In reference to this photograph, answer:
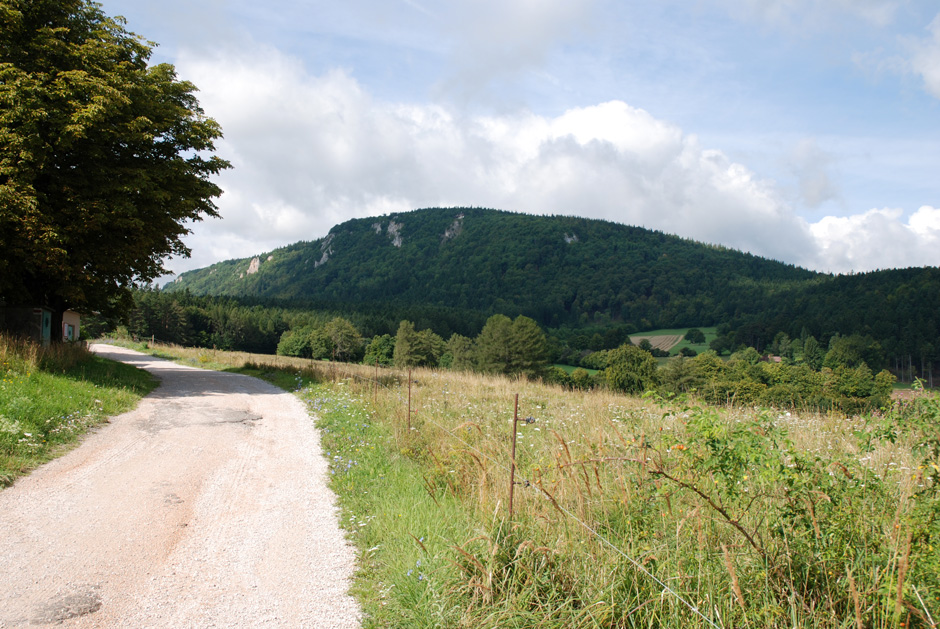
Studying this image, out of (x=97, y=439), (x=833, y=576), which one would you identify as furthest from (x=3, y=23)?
(x=833, y=576)

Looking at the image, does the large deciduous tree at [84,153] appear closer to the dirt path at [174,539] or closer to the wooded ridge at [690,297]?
the dirt path at [174,539]

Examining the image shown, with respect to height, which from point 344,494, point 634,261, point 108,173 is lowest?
point 344,494

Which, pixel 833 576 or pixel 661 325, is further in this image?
pixel 661 325

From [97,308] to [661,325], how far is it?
134890 mm

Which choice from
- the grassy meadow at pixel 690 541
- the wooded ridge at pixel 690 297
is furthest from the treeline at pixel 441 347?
the grassy meadow at pixel 690 541

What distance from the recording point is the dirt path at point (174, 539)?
3.89 m

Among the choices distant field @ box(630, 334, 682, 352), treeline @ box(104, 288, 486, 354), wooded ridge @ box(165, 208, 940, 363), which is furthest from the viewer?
distant field @ box(630, 334, 682, 352)

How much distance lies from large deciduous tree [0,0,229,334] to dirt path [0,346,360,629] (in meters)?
8.10

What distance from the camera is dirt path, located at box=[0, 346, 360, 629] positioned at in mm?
3893

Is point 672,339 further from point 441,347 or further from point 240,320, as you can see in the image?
point 240,320

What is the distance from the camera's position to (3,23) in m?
13.8

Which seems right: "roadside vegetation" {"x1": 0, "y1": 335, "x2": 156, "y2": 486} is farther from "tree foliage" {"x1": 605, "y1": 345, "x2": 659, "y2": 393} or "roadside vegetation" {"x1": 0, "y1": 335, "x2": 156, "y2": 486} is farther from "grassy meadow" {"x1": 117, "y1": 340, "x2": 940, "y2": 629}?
"tree foliage" {"x1": 605, "y1": 345, "x2": 659, "y2": 393}

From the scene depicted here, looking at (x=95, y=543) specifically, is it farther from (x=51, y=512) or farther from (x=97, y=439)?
(x=97, y=439)

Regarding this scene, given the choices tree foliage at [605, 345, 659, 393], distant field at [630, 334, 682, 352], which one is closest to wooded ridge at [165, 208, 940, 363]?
distant field at [630, 334, 682, 352]
